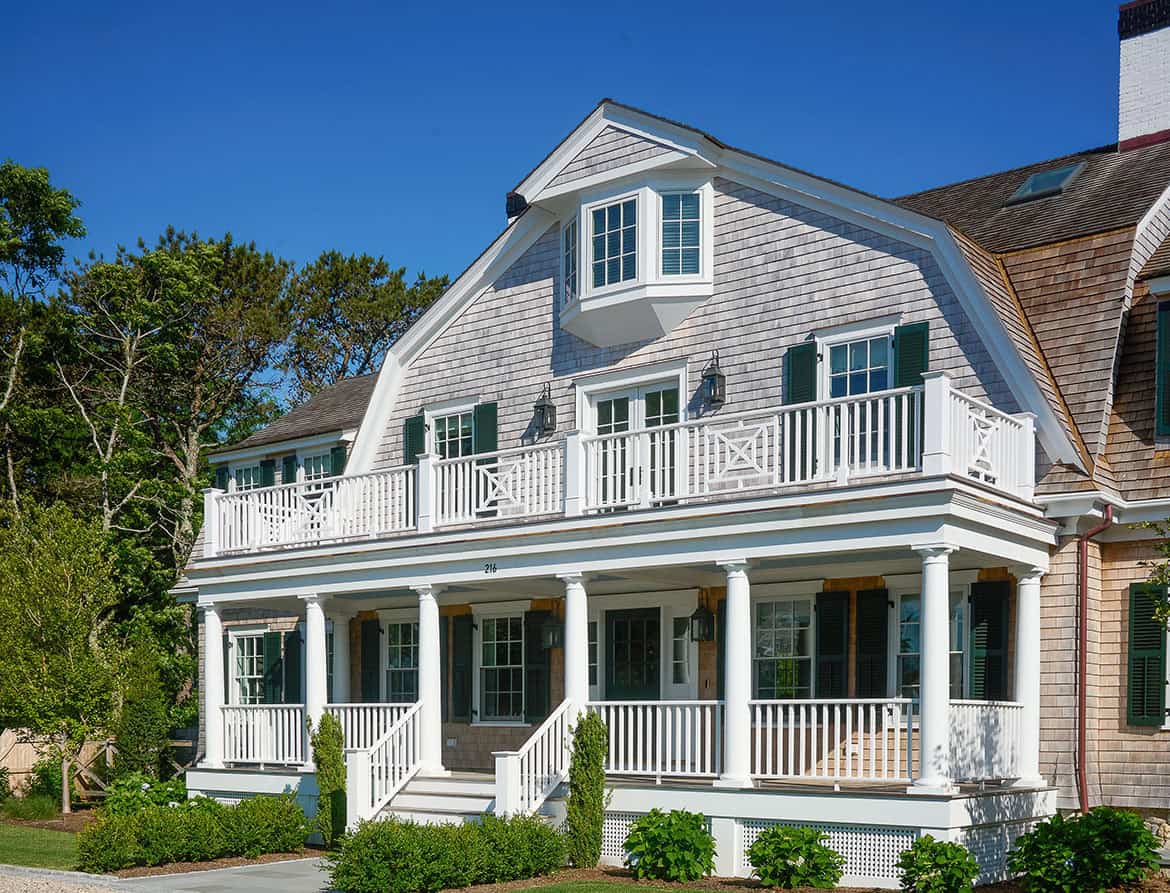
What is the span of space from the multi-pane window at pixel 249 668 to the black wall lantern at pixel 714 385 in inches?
445

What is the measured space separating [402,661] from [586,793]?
293 inches

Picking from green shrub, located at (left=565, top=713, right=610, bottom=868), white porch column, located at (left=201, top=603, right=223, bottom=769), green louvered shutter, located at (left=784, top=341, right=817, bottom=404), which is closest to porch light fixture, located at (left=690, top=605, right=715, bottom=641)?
green shrub, located at (left=565, top=713, right=610, bottom=868)

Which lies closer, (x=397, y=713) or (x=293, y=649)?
(x=397, y=713)

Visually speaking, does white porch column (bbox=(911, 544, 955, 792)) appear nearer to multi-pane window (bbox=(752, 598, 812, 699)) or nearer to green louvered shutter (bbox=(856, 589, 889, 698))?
green louvered shutter (bbox=(856, 589, 889, 698))

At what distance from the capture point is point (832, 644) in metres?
16.7

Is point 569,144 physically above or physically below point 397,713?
above

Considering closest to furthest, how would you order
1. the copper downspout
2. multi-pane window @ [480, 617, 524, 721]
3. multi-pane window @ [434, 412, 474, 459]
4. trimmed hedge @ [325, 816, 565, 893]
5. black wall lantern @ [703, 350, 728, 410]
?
trimmed hedge @ [325, 816, 565, 893], the copper downspout, black wall lantern @ [703, 350, 728, 410], multi-pane window @ [480, 617, 524, 721], multi-pane window @ [434, 412, 474, 459]

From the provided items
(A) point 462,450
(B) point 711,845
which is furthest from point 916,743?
(A) point 462,450

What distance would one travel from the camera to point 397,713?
21562 millimetres

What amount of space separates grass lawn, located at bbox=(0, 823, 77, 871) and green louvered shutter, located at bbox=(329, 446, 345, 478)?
731 centimetres

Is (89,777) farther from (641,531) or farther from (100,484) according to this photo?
(641,531)

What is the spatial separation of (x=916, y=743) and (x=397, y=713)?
886cm

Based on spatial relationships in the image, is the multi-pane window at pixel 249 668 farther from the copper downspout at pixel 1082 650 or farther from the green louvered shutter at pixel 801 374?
the copper downspout at pixel 1082 650

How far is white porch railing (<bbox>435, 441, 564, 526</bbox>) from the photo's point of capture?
17453mm
